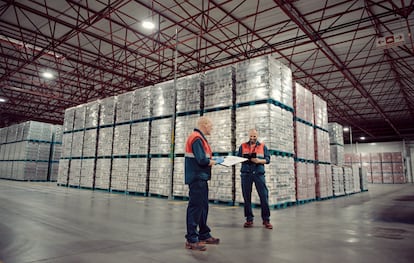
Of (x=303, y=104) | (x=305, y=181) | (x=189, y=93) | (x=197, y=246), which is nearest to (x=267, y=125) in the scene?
(x=305, y=181)

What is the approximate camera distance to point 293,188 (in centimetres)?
627

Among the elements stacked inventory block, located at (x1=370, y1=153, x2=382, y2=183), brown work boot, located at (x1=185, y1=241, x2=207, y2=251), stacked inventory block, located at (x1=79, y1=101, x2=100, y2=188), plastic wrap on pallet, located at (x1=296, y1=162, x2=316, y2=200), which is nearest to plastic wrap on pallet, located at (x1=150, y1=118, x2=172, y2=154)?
stacked inventory block, located at (x1=79, y1=101, x2=100, y2=188)

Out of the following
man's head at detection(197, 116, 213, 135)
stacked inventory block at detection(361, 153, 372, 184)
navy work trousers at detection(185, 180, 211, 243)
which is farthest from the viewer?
stacked inventory block at detection(361, 153, 372, 184)

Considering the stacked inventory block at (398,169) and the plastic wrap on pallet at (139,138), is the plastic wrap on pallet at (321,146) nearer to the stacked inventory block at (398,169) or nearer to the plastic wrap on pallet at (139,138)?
the plastic wrap on pallet at (139,138)

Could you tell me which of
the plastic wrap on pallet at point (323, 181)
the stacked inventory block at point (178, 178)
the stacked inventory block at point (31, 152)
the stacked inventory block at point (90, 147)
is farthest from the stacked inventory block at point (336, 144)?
the stacked inventory block at point (31, 152)

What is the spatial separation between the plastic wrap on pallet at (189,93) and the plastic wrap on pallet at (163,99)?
0.29 metres

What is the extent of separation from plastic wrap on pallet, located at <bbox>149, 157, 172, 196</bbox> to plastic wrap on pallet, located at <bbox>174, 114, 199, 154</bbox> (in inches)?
21.7

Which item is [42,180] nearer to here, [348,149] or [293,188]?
[293,188]

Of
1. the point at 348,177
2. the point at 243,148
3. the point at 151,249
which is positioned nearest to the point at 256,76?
the point at 243,148

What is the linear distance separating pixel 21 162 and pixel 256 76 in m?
15.7

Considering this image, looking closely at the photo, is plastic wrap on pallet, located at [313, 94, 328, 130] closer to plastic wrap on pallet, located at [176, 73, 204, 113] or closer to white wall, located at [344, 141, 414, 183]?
plastic wrap on pallet, located at [176, 73, 204, 113]

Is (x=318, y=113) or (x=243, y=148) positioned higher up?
(x=318, y=113)

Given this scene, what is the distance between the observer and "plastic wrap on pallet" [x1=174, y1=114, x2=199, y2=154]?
7.04 meters

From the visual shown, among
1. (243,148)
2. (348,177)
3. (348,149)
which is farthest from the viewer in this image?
(348,149)
